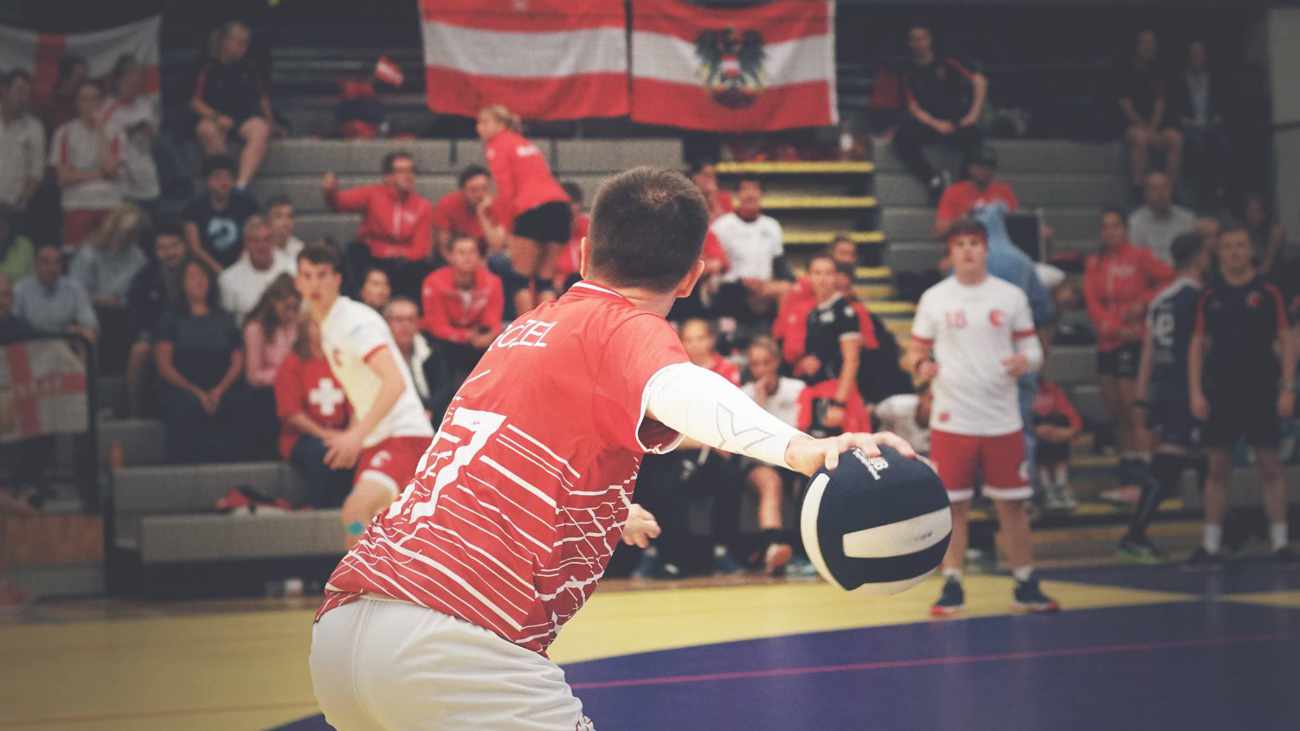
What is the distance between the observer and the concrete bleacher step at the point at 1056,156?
1545cm

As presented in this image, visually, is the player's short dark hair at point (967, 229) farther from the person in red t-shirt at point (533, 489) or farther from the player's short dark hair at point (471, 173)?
the person in red t-shirt at point (533, 489)

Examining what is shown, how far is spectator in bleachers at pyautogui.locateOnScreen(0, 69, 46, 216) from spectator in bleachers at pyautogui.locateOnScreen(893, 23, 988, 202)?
7750 mm

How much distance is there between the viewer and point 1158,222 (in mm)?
13906

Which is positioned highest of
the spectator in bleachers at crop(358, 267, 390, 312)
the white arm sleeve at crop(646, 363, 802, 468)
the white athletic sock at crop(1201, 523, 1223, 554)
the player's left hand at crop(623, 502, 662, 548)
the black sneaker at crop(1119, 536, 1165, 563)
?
the white arm sleeve at crop(646, 363, 802, 468)

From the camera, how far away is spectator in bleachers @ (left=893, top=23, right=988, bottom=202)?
47.7 feet

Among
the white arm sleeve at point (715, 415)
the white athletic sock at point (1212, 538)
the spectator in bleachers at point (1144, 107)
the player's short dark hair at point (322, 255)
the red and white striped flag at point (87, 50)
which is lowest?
the white athletic sock at point (1212, 538)

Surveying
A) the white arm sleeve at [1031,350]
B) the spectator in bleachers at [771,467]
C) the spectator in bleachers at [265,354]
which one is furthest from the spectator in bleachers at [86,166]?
the white arm sleeve at [1031,350]

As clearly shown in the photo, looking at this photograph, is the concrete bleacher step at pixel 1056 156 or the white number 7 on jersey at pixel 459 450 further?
the concrete bleacher step at pixel 1056 156

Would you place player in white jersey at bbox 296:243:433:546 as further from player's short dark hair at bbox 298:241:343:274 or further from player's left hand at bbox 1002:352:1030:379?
player's left hand at bbox 1002:352:1030:379

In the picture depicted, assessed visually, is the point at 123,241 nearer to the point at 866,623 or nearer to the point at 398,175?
the point at 398,175

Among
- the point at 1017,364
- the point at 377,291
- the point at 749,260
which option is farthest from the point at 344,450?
the point at 749,260

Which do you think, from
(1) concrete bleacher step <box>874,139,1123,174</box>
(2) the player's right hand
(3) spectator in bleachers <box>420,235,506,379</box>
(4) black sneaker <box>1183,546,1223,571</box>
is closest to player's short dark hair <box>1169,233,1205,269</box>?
(2) the player's right hand

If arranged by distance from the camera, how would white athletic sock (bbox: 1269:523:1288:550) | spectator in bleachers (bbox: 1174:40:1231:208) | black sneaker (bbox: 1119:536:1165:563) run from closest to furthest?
white athletic sock (bbox: 1269:523:1288:550) < black sneaker (bbox: 1119:536:1165:563) < spectator in bleachers (bbox: 1174:40:1231:208)

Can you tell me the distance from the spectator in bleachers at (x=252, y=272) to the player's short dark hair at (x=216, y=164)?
2.54 feet
